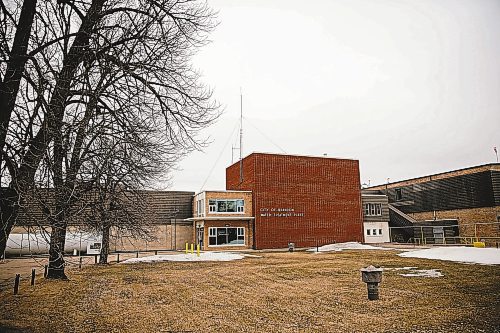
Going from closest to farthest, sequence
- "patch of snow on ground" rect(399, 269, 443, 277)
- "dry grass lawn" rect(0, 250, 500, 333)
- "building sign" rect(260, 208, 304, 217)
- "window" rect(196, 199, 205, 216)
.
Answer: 1. "dry grass lawn" rect(0, 250, 500, 333)
2. "patch of snow on ground" rect(399, 269, 443, 277)
3. "window" rect(196, 199, 205, 216)
4. "building sign" rect(260, 208, 304, 217)

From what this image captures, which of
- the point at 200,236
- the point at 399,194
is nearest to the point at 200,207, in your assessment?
the point at 200,236

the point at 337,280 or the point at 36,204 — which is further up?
the point at 36,204

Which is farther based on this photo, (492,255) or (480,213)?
(480,213)

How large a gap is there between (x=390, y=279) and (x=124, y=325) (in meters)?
11.0

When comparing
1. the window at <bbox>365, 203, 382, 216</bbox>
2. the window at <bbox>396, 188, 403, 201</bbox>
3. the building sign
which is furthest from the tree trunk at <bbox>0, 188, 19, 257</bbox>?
the window at <bbox>396, 188, 403, 201</bbox>

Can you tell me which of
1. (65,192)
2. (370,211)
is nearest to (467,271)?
(65,192)

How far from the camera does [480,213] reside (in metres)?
44.3

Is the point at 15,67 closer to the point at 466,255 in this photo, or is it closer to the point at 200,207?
the point at 466,255

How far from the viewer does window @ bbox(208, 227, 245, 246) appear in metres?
40.8

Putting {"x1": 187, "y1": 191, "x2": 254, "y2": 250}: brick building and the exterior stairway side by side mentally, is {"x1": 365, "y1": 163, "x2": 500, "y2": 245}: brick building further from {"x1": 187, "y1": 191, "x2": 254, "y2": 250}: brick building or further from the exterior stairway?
{"x1": 187, "y1": 191, "x2": 254, "y2": 250}: brick building

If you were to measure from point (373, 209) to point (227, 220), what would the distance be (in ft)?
70.9

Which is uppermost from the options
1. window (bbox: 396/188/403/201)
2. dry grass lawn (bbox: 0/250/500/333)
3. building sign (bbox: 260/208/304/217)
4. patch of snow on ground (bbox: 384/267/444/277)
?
window (bbox: 396/188/403/201)

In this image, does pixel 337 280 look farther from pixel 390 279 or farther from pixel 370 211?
pixel 370 211

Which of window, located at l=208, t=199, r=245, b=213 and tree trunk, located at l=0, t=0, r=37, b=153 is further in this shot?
window, located at l=208, t=199, r=245, b=213
